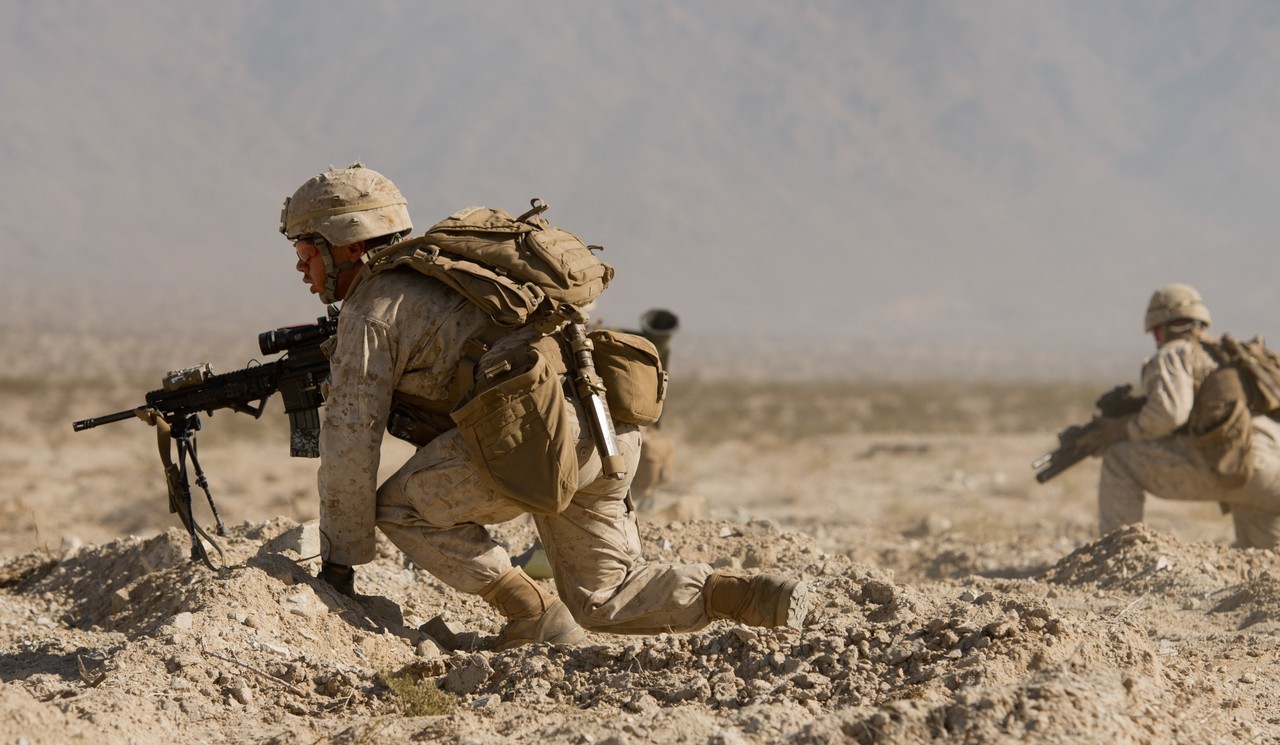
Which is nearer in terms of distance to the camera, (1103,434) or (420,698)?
(420,698)

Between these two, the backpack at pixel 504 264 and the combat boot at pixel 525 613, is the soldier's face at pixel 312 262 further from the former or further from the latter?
the combat boot at pixel 525 613

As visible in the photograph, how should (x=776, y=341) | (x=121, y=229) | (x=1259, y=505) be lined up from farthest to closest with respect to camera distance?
(x=121, y=229), (x=776, y=341), (x=1259, y=505)

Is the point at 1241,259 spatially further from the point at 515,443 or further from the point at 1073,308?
the point at 515,443

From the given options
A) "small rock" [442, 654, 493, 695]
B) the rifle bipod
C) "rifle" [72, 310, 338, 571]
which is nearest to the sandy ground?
"small rock" [442, 654, 493, 695]

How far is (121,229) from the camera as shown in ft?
310

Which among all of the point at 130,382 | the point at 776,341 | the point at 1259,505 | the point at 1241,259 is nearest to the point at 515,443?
the point at 1259,505

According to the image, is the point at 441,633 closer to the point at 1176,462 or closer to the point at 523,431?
the point at 523,431

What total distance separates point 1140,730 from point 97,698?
2.91 meters

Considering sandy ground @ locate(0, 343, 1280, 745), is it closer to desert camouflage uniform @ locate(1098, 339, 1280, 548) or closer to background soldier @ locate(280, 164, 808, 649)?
background soldier @ locate(280, 164, 808, 649)

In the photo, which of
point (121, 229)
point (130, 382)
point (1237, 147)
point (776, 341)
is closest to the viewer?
point (130, 382)

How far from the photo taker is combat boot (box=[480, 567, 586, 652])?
4.66m

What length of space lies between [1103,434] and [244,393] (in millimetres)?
5921

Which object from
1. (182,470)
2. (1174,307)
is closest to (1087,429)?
(1174,307)

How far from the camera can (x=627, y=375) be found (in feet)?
15.0
